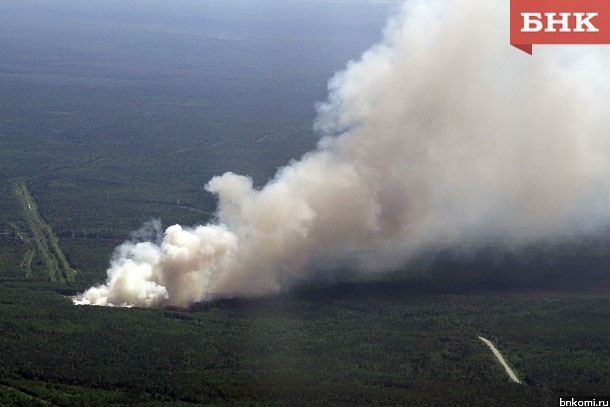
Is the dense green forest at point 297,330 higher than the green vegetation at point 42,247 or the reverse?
the reverse

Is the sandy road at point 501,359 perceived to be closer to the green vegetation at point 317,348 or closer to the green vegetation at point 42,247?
the green vegetation at point 317,348

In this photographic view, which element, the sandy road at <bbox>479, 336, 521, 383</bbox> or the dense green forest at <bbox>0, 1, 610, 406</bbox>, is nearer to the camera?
the dense green forest at <bbox>0, 1, 610, 406</bbox>

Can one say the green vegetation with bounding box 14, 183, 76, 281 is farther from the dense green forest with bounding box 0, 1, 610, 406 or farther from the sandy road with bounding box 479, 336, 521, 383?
the sandy road with bounding box 479, 336, 521, 383

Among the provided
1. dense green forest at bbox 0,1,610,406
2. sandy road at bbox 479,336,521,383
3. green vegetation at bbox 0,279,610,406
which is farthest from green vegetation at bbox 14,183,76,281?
sandy road at bbox 479,336,521,383

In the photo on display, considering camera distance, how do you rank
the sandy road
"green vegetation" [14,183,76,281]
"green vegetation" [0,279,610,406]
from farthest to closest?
"green vegetation" [14,183,76,281], the sandy road, "green vegetation" [0,279,610,406]

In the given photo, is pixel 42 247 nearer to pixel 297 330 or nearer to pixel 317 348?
pixel 297 330

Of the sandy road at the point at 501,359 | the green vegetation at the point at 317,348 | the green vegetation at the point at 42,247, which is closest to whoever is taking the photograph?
the green vegetation at the point at 317,348

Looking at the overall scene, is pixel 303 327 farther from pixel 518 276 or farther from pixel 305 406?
pixel 518 276

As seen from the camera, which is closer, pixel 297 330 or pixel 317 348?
pixel 317 348

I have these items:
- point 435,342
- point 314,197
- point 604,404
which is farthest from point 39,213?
point 604,404

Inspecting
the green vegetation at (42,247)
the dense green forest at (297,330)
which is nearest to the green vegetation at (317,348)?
the dense green forest at (297,330)

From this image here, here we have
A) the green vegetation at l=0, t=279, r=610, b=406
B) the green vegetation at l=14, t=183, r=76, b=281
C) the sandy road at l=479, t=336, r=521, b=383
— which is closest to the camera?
the green vegetation at l=0, t=279, r=610, b=406

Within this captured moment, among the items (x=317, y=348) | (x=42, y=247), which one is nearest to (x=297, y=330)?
(x=317, y=348)
